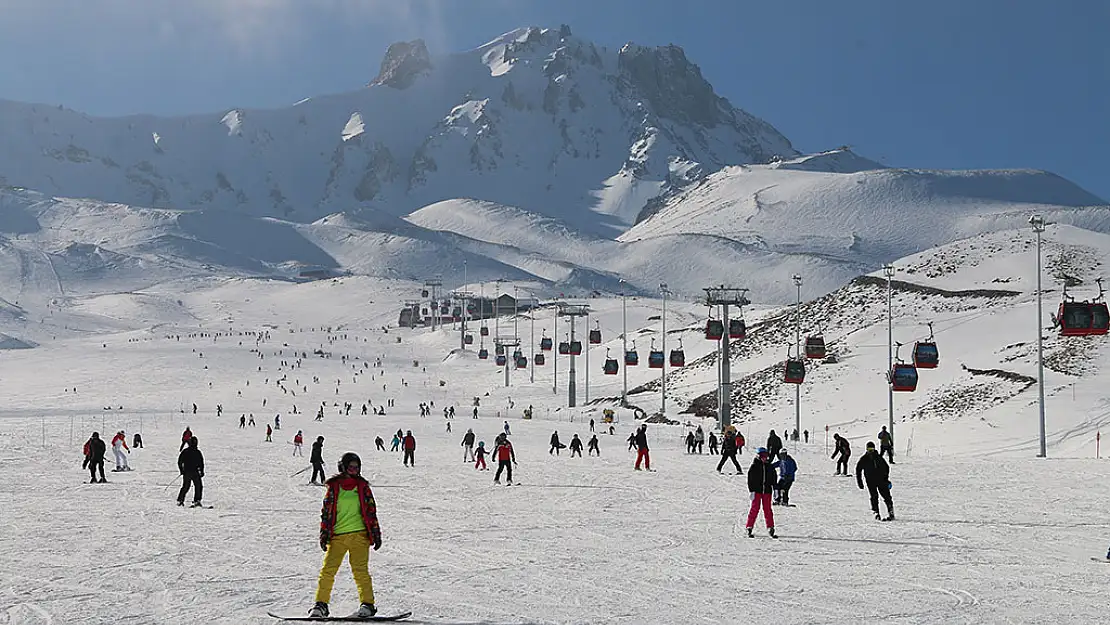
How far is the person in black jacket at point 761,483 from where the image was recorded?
1625 cm

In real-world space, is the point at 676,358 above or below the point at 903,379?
above

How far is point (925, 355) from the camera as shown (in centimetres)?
4825

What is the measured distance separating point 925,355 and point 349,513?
138ft

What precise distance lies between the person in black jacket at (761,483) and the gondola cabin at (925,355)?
3312 cm

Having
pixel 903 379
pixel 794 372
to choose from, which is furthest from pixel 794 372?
pixel 903 379

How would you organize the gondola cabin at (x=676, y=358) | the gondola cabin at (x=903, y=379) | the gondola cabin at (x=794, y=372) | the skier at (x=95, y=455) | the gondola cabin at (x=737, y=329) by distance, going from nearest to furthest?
1. the skier at (x=95, y=455)
2. the gondola cabin at (x=903, y=379)
3. the gondola cabin at (x=794, y=372)
4. the gondola cabin at (x=737, y=329)
5. the gondola cabin at (x=676, y=358)

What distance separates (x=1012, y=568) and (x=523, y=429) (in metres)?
42.1

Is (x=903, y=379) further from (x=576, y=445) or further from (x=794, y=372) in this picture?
(x=576, y=445)

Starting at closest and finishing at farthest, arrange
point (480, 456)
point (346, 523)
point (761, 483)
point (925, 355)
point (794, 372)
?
point (346, 523), point (761, 483), point (480, 456), point (925, 355), point (794, 372)

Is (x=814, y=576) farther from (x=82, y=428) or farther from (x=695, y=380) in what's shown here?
(x=695, y=380)

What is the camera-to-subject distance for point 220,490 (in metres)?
24.7

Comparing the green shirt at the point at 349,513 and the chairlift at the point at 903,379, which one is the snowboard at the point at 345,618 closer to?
the green shirt at the point at 349,513

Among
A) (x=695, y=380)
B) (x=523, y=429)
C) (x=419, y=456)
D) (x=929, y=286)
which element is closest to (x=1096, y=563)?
(x=419, y=456)

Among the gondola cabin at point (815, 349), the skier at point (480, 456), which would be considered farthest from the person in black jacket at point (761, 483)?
the gondola cabin at point (815, 349)
